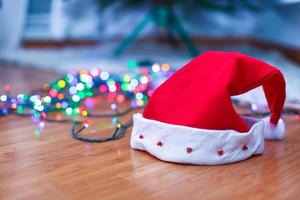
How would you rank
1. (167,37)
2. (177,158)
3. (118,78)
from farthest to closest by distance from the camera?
(167,37), (118,78), (177,158)

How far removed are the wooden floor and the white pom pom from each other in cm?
2

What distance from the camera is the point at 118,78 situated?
5.29 feet

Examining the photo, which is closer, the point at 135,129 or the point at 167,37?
the point at 135,129

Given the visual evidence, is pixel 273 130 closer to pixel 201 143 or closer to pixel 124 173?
pixel 201 143

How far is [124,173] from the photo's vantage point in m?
0.81

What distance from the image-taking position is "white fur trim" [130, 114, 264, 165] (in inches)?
32.5

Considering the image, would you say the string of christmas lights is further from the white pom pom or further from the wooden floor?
the white pom pom

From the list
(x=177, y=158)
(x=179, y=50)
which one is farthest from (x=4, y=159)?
(x=179, y=50)

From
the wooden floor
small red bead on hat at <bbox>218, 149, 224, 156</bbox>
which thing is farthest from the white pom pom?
small red bead on hat at <bbox>218, 149, 224, 156</bbox>

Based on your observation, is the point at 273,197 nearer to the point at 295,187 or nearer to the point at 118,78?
the point at 295,187

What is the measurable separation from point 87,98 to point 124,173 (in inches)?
28.2

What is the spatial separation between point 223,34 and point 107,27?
0.82 m

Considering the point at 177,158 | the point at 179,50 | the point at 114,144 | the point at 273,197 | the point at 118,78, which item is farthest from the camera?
the point at 179,50

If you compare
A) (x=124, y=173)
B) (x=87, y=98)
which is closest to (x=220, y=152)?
(x=124, y=173)
